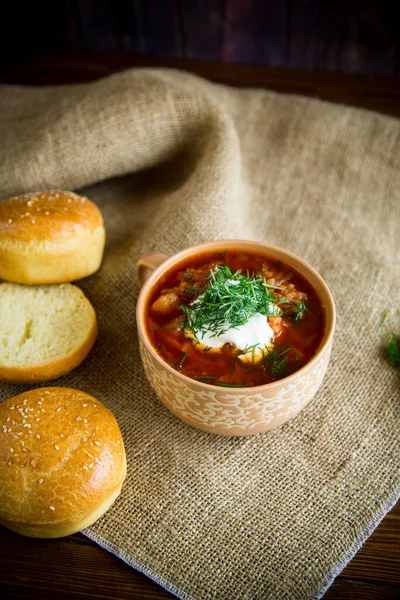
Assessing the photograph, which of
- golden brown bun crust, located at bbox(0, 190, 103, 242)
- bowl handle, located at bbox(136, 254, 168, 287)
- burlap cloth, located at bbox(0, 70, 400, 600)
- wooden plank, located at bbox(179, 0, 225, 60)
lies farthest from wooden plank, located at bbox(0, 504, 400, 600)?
wooden plank, located at bbox(179, 0, 225, 60)

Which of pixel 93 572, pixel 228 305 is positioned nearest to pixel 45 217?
pixel 228 305

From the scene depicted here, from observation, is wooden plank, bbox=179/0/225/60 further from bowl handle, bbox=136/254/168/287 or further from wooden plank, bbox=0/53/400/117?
bowl handle, bbox=136/254/168/287

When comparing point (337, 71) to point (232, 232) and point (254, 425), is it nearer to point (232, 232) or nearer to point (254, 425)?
point (232, 232)

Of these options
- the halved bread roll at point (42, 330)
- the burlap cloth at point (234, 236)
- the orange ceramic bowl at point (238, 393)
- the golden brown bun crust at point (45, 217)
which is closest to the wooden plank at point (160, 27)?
the burlap cloth at point (234, 236)

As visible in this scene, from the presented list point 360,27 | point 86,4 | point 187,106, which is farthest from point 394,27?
point 86,4

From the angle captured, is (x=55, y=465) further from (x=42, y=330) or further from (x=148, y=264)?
(x=148, y=264)

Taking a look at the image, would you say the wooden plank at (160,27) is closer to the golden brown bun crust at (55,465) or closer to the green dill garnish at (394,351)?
the green dill garnish at (394,351)

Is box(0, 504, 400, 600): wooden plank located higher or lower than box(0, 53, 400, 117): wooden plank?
lower
